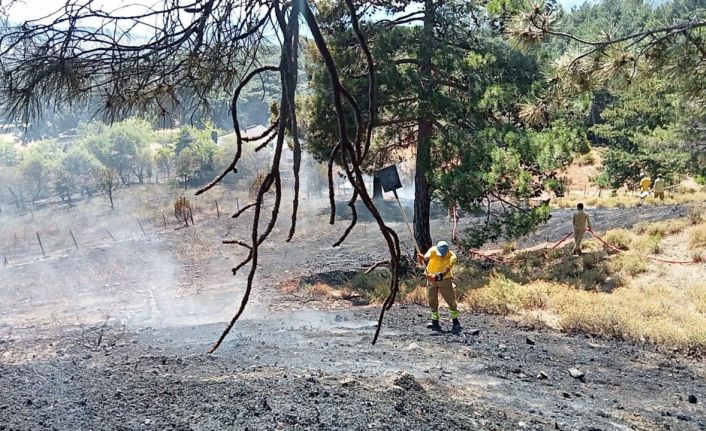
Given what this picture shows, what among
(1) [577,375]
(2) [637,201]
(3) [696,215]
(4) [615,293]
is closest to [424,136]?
(4) [615,293]

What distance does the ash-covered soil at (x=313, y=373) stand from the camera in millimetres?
4961

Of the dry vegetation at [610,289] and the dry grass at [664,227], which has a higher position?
the dry grass at [664,227]

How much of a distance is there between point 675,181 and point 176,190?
29.0 metres

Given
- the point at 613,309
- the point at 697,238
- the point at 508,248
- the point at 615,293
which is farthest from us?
the point at 508,248

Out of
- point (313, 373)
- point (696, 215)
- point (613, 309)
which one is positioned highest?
point (696, 215)

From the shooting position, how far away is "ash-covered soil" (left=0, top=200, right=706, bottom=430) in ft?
16.3

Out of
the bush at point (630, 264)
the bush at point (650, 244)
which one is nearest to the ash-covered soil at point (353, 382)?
the bush at point (630, 264)

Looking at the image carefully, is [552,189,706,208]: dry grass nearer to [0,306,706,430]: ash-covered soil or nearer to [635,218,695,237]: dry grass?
[635,218,695,237]: dry grass

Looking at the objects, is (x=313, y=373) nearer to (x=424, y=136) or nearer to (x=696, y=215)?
(x=424, y=136)

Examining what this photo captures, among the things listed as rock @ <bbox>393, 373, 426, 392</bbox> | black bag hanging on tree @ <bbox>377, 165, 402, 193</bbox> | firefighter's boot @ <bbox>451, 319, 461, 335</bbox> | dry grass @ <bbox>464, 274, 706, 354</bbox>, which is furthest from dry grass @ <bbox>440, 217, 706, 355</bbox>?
black bag hanging on tree @ <bbox>377, 165, 402, 193</bbox>

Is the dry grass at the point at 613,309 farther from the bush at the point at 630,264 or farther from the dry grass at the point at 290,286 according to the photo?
the dry grass at the point at 290,286

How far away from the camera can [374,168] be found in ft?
45.2

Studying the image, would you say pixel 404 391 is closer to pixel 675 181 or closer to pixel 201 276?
pixel 201 276

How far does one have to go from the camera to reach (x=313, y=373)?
20.4ft
